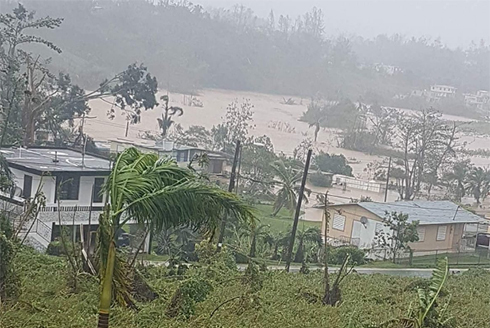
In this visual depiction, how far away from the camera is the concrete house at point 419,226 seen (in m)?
5.03

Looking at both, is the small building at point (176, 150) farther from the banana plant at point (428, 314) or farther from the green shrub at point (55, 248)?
the banana plant at point (428, 314)

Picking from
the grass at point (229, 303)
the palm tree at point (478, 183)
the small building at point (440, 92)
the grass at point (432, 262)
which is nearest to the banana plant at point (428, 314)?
the grass at point (229, 303)

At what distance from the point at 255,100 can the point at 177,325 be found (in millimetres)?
2057

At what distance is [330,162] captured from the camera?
Result: 520 centimetres

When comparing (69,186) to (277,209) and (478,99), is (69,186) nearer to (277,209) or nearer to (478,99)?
(277,209)

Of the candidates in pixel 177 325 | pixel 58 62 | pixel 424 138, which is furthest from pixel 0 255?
pixel 424 138

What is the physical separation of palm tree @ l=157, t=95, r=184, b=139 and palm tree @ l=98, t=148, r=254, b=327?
1897 mm

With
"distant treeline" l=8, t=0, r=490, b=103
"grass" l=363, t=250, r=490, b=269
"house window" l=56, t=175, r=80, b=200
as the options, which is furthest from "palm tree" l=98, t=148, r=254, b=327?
"grass" l=363, t=250, r=490, b=269

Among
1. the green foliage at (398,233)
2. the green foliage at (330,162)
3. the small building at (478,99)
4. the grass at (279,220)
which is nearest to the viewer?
the small building at (478,99)

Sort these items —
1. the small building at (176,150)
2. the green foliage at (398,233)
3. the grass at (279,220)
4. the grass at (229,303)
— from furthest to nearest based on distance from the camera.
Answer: the green foliage at (398,233), the grass at (279,220), the small building at (176,150), the grass at (229,303)

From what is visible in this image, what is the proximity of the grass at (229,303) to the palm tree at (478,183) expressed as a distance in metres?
1.83

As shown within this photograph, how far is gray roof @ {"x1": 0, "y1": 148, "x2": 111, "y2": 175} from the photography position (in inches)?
Result: 137

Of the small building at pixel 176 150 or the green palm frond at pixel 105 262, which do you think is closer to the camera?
the green palm frond at pixel 105 262

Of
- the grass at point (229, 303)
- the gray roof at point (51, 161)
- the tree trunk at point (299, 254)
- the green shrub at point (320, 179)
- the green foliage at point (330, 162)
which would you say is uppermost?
the green foliage at point (330, 162)
